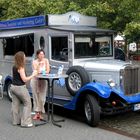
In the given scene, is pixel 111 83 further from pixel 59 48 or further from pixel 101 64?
pixel 59 48

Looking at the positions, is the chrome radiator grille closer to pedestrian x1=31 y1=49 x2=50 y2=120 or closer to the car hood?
the car hood

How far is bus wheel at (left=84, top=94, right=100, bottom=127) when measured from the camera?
920 centimetres

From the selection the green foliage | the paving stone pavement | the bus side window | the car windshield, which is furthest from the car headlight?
the green foliage

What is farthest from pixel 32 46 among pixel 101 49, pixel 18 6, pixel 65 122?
pixel 18 6

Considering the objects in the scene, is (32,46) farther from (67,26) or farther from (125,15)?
(125,15)

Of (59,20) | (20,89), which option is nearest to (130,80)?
(20,89)

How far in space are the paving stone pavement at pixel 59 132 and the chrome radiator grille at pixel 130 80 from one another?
1187mm

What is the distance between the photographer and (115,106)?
9578 mm

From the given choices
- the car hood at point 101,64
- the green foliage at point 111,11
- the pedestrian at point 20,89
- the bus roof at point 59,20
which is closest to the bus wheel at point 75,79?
the car hood at point 101,64

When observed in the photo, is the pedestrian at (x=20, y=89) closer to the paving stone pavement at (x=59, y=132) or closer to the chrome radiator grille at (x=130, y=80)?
the paving stone pavement at (x=59, y=132)

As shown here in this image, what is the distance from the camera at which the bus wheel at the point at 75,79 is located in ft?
32.0

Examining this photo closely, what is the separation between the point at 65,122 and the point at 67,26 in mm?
2849

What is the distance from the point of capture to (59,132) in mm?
8828

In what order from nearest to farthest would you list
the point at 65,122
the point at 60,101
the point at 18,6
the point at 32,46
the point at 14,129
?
1. the point at 14,129
2. the point at 65,122
3. the point at 60,101
4. the point at 32,46
5. the point at 18,6
